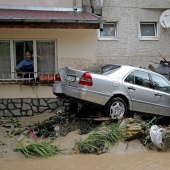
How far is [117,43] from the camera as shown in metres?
11.5

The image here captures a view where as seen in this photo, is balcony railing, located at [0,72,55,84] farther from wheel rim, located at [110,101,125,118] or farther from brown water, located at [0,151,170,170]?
brown water, located at [0,151,170,170]

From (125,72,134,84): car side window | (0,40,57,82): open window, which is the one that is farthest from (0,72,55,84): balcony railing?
(125,72,134,84): car side window

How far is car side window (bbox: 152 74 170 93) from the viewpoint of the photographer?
891 centimetres

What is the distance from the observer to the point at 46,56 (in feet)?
35.7

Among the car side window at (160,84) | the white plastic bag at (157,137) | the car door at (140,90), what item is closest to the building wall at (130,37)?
the car side window at (160,84)

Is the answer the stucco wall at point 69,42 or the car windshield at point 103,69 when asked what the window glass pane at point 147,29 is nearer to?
the stucco wall at point 69,42

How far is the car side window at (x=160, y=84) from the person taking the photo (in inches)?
351

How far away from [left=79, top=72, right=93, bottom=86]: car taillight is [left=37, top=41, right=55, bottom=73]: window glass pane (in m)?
3.22

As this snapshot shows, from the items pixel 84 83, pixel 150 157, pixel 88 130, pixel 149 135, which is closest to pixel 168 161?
pixel 150 157

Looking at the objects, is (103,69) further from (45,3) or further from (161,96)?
(45,3)

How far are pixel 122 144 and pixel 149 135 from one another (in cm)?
66

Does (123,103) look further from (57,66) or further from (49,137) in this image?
(57,66)

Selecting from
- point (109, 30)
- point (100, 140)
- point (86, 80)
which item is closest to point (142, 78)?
point (86, 80)

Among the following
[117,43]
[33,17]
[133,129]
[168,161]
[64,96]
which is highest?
[33,17]
